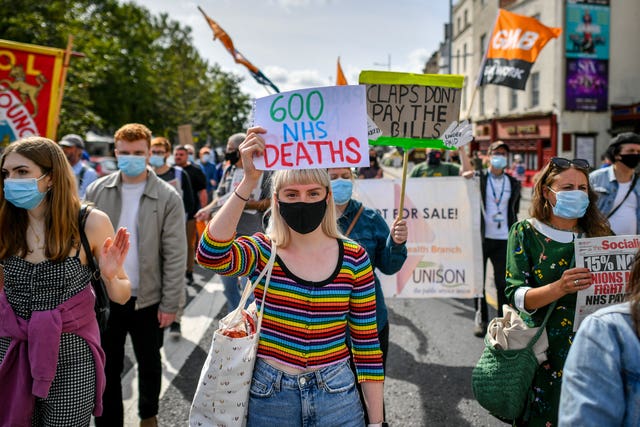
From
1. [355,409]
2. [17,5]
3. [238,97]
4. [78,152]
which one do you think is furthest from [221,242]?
[238,97]

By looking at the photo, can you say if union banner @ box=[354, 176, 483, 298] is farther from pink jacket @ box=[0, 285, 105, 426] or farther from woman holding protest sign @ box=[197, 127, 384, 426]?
pink jacket @ box=[0, 285, 105, 426]

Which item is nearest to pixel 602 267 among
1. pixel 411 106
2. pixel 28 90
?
pixel 411 106

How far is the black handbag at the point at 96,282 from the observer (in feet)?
8.30

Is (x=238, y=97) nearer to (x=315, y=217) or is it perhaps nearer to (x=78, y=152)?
(x=78, y=152)

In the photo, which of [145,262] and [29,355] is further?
[145,262]

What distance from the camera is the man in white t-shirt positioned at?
4.61 metres

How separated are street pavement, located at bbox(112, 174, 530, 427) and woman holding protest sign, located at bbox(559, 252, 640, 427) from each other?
2472 mm

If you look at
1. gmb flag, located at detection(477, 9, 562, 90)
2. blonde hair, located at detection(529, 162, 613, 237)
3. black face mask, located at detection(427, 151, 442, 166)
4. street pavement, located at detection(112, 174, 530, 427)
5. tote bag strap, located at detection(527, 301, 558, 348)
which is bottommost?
street pavement, located at detection(112, 174, 530, 427)

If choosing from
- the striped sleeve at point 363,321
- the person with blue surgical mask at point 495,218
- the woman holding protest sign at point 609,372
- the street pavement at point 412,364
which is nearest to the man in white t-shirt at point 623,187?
the person with blue surgical mask at point 495,218

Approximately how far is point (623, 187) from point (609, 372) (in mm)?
3848

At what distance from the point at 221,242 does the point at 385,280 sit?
366 centimetres

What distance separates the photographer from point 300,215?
2.12 meters

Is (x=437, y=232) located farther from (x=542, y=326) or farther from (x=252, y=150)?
(x=252, y=150)

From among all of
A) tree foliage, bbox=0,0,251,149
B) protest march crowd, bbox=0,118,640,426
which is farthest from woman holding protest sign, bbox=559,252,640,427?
tree foliage, bbox=0,0,251,149
